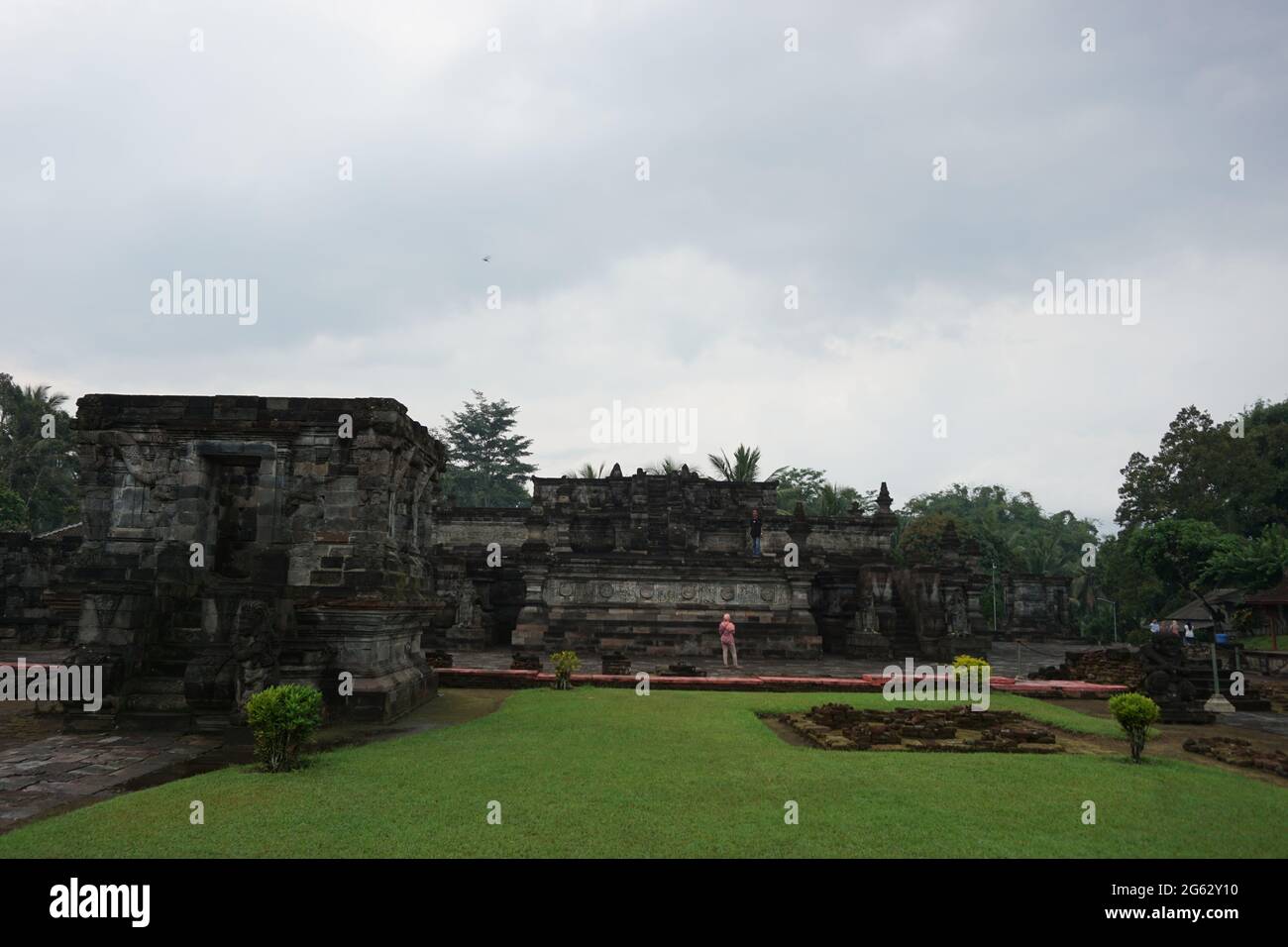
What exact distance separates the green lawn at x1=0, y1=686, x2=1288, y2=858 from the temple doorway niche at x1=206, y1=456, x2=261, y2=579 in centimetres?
430

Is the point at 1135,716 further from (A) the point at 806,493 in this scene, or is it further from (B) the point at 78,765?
(A) the point at 806,493

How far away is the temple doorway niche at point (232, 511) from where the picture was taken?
10711mm

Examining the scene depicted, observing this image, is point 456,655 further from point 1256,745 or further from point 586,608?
point 1256,745

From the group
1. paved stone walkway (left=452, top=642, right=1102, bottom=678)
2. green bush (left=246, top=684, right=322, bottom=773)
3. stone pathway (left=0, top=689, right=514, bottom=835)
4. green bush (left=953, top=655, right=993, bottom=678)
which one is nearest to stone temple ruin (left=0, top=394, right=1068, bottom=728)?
stone pathway (left=0, top=689, right=514, bottom=835)

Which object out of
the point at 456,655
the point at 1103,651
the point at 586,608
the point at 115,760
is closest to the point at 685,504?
the point at 586,608

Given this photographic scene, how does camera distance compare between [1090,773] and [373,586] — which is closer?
[1090,773]

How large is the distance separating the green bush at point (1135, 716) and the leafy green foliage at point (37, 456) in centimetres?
4306

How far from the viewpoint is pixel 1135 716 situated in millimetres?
8016

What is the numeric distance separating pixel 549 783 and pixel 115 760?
4591 mm

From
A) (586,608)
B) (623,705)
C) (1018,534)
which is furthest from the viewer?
(1018,534)

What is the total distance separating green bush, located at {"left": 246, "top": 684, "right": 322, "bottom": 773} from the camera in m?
6.73

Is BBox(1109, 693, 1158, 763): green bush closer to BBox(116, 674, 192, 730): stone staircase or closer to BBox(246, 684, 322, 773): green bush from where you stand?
BBox(246, 684, 322, 773): green bush

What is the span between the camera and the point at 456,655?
20.3 meters

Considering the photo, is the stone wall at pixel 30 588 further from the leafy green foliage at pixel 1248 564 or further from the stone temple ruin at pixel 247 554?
the leafy green foliage at pixel 1248 564
